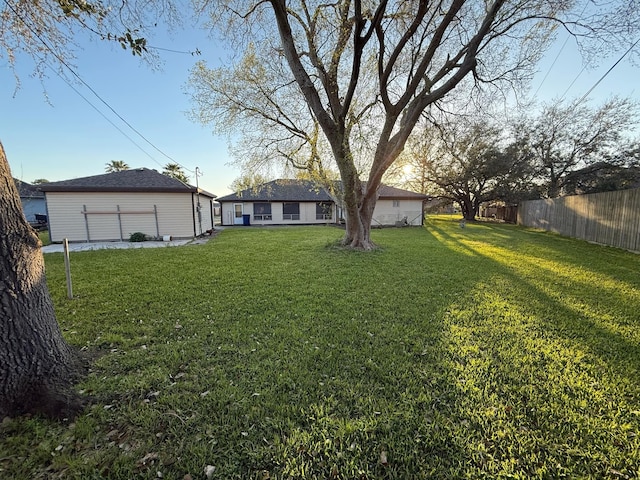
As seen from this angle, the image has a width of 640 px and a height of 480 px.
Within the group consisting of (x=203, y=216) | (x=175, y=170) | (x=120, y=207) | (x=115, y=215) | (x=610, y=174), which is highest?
(x=175, y=170)

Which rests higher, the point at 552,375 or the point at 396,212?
the point at 396,212

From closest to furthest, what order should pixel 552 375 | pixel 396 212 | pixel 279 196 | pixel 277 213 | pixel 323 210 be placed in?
pixel 552 375, pixel 396 212, pixel 279 196, pixel 277 213, pixel 323 210

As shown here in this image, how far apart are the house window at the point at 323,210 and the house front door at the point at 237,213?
6509 mm

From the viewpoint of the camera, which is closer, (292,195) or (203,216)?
(203,216)

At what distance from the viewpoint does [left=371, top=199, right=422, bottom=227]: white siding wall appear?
1992 cm

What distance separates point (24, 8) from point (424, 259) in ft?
29.1

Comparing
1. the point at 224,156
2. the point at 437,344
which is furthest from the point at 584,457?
the point at 224,156

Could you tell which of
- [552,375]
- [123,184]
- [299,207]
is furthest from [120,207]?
[552,375]

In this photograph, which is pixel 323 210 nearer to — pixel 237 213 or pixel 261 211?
pixel 261 211

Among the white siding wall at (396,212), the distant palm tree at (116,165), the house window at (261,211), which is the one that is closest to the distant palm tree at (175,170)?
the distant palm tree at (116,165)

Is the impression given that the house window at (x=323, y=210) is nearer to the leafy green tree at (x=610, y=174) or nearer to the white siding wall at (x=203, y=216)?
the white siding wall at (x=203, y=216)

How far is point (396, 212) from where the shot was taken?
66.4ft

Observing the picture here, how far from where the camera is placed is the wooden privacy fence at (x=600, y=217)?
8.70 m

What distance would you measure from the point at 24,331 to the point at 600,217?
52.7 ft
